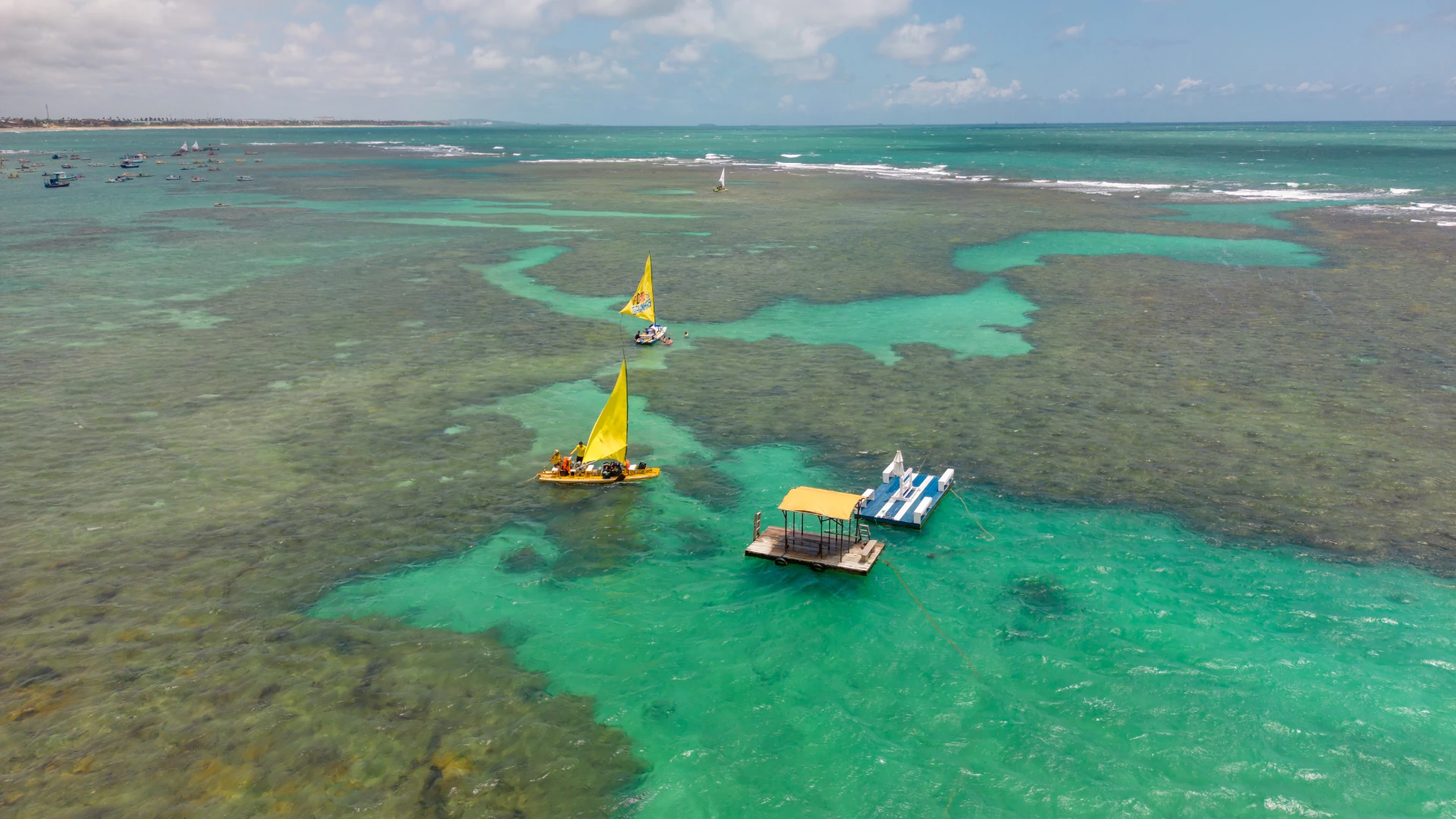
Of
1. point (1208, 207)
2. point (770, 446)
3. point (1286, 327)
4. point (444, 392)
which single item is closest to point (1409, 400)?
point (1286, 327)

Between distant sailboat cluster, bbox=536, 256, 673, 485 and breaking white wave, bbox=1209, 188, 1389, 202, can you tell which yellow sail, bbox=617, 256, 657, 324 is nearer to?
distant sailboat cluster, bbox=536, 256, 673, 485

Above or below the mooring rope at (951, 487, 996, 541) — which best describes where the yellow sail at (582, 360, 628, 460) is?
above

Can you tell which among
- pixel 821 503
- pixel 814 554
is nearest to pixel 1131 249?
pixel 821 503

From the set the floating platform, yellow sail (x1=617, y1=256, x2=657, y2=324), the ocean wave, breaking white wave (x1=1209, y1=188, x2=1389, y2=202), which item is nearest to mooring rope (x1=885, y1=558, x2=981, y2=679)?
the floating platform

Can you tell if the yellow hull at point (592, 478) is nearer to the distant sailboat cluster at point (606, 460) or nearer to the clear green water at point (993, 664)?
the distant sailboat cluster at point (606, 460)

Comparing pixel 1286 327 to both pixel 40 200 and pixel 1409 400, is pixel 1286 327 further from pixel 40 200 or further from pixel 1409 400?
pixel 40 200

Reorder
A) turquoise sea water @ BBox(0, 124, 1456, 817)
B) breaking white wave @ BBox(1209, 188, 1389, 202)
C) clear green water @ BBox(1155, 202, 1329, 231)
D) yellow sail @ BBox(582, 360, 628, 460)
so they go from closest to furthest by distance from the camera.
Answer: turquoise sea water @ BBox(0, 124, 1456, 817) → yellow sail @ BBox(582, 360, 628, 460) → clear green water @ BBox(1155, 202, 1329, 231) → breaking white wave @ BBox(1209, 188, 1389, 202)
